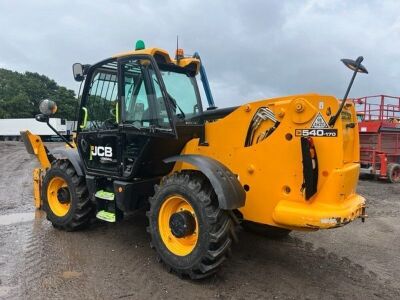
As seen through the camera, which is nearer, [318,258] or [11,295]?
[11,295]

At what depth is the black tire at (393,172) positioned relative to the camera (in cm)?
1331

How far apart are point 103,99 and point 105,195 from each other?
1.32 meters

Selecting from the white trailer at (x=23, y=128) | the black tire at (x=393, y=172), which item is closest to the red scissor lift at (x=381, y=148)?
the black tire at (x=393, y=172)

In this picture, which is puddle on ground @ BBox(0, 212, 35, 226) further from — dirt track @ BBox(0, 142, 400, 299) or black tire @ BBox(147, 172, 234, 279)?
black tire @ BBox(147, 172, 234, 279)

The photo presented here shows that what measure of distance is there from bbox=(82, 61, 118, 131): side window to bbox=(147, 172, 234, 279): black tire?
1.50 meters

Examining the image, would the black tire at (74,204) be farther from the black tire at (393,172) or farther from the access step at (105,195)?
the black tire at (393,172)

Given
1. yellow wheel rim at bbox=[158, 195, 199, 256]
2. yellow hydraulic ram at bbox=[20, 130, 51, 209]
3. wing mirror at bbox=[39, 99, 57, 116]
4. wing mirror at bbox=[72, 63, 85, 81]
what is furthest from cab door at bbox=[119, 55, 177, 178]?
yellow hydraulic ram at bbox=[20, 130, 51, 209]

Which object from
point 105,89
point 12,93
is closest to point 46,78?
point 12,93

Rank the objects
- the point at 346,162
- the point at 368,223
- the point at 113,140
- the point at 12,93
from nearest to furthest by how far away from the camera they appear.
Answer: the point at 346,162 < the point at 113,140 < the point at 368,223 < the point at 12,93

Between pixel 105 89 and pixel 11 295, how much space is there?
2847 mm

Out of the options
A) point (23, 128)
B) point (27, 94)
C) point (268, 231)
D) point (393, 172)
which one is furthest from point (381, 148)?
point (27, 94)

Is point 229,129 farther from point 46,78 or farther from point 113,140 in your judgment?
point 46,78

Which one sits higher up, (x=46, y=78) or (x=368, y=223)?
(x=46, y=78)

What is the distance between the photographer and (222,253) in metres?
4.29
